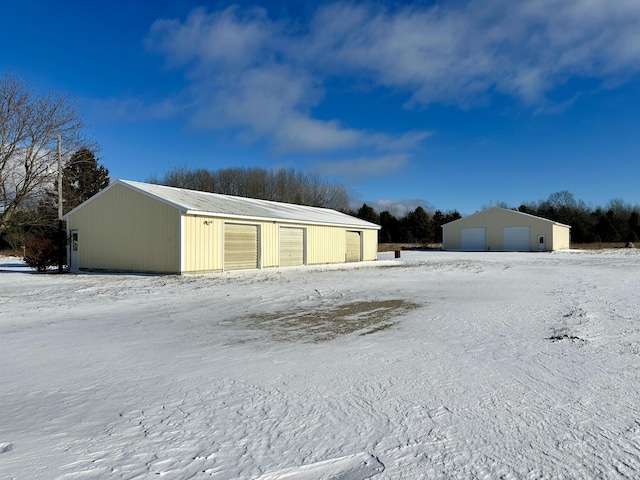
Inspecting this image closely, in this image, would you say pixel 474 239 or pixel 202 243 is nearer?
pixel 202 243

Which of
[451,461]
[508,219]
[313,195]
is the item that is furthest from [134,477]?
[313,195]

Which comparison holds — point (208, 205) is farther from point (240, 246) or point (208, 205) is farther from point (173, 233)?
point (173, 233)

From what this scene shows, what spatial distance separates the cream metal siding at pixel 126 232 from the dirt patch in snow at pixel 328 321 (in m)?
9.70

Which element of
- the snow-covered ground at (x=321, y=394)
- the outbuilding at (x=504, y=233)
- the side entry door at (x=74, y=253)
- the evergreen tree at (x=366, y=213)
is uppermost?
the evergreen tree at (x=366, y=213)

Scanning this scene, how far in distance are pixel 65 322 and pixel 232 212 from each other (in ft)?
38.4

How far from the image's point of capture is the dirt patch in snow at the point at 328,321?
661 cm

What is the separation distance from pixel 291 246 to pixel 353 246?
6554 millimetres

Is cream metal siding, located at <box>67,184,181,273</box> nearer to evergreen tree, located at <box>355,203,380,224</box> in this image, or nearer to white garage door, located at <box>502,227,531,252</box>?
white garage door, located at <box>502,227,531,252</box>

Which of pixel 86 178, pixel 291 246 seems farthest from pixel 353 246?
pixel 86 178

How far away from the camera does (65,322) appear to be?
762cm

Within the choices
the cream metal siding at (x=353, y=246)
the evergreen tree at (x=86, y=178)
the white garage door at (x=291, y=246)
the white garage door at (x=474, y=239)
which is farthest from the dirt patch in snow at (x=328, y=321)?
the white garage door at (x=474, y=239)

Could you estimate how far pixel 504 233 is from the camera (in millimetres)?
45312

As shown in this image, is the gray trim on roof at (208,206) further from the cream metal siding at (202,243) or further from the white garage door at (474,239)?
the white garage door at (474,239)

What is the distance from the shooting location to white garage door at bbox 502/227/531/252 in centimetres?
4441
